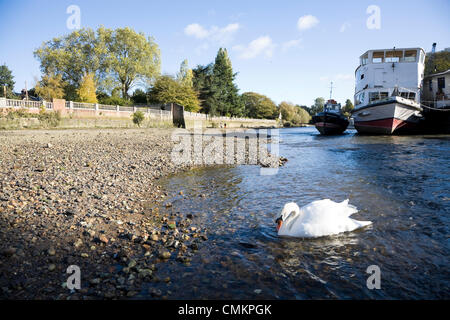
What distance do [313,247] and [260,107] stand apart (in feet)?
370

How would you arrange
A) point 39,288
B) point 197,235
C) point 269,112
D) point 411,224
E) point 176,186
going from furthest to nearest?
point 269,112, point 176,186, point 411,224, point 197,235, point 39,288

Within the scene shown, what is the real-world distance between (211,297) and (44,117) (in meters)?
24.7

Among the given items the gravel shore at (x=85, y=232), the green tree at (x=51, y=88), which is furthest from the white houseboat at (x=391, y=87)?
the green tree at (x=51, y=88)

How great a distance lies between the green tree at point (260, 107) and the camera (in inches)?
4459

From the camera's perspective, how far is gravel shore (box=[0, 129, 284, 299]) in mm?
3232

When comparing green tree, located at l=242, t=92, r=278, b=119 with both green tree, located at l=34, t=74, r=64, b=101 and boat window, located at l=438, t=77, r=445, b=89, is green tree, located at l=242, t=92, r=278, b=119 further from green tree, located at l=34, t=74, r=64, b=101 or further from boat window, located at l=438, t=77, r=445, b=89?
boat window, located at l=438, t=77, r=445, b=89

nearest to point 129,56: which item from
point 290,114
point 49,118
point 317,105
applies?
point 49,118

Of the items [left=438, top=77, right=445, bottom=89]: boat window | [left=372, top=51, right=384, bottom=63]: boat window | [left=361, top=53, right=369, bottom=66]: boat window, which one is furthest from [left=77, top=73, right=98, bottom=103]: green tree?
[left=438, top=77, right=445, bottom=89]: boat window

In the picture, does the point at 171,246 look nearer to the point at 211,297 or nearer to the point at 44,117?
the point at 211,297

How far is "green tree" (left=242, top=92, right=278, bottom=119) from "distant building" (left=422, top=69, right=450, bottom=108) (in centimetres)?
7988

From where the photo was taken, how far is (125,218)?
213 inches

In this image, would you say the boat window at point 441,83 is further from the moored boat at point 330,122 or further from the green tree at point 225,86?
the green tree at point 225,86

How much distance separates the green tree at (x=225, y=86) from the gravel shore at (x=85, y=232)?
6415 centimetres

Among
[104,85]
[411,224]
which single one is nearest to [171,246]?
[411,224]
